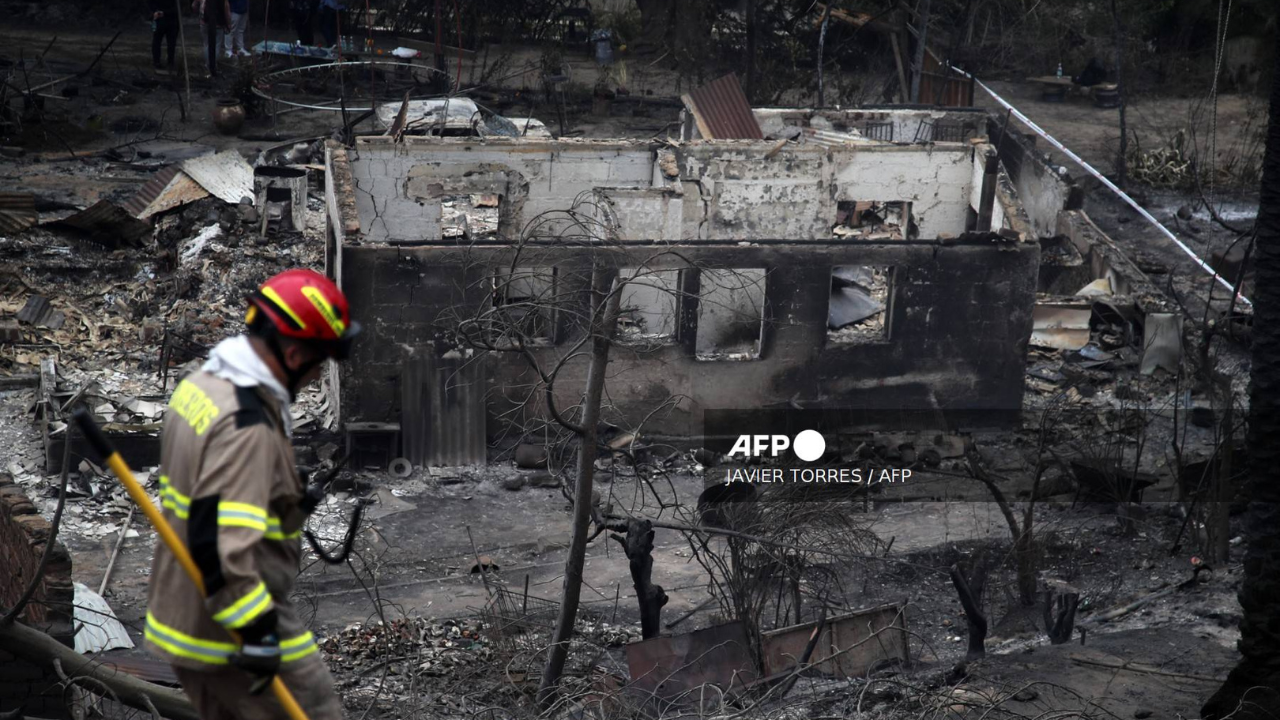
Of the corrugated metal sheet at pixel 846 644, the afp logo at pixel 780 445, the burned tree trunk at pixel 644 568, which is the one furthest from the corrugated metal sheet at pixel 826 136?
the burned tree trunk at pixel 644 568

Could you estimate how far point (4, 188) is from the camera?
829 inches

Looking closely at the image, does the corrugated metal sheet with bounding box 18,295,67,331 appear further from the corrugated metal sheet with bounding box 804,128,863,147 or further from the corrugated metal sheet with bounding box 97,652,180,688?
the corrugated metal sheet with bounding box 804,128,863,147

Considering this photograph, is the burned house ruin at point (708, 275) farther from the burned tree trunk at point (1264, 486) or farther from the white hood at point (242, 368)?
the white hood at point (242, 368)

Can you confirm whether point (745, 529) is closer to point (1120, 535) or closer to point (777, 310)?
point (1120, 535)

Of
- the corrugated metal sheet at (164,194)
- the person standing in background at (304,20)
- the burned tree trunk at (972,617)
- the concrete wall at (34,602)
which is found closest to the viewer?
the concrete wall at (34,602)

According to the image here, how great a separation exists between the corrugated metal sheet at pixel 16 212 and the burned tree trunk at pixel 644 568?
13523mm

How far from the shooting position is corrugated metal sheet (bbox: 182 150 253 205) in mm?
20594

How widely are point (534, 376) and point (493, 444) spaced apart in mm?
947

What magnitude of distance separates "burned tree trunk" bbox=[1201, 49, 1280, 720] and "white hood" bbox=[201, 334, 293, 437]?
6173mm

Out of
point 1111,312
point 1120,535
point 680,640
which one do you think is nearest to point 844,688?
point 680,640

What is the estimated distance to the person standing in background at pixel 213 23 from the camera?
85.7 feet

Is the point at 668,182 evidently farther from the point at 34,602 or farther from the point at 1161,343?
the point at 34,602

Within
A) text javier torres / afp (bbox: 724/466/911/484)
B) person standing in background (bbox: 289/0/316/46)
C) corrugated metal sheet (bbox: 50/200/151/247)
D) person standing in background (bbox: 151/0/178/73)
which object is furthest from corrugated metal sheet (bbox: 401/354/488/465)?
person standing in background (bbox: 289/0/316/46)

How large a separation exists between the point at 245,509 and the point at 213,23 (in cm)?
2472
